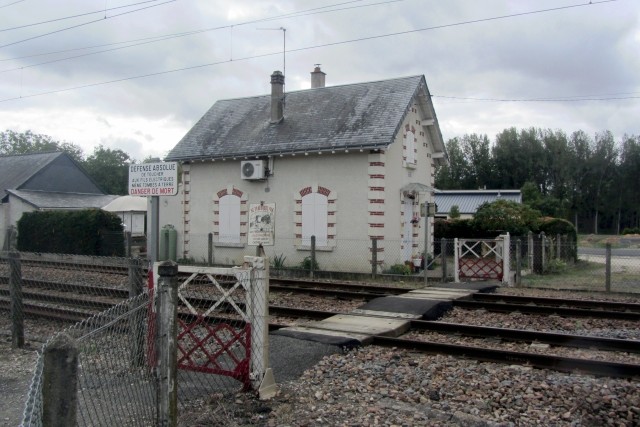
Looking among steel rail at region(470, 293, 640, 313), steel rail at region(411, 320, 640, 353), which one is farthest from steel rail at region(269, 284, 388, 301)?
steel rail at region(411, 320, 640, 353)

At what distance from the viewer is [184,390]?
247 inches

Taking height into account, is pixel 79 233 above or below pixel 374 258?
above

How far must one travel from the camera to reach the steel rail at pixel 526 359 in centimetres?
698

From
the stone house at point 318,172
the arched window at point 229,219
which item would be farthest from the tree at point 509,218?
the arched window at point 229,219

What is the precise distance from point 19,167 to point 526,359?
1489 inches

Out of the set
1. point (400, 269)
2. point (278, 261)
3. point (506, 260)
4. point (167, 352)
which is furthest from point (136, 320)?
point (278, 261)

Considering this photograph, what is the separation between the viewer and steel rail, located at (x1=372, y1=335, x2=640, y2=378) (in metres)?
6.98

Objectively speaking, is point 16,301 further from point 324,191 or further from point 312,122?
point 312,122

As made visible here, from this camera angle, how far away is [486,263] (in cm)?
1644

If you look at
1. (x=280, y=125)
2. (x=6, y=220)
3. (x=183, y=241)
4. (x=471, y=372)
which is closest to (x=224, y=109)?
(x=280, y=125)

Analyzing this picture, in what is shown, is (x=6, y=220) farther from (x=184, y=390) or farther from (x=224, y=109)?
(x=184, y=390)

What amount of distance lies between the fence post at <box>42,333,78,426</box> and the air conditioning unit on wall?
18146 millimetres

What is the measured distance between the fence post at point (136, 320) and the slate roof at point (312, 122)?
12.2 meters

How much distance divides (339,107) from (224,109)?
6329mm
